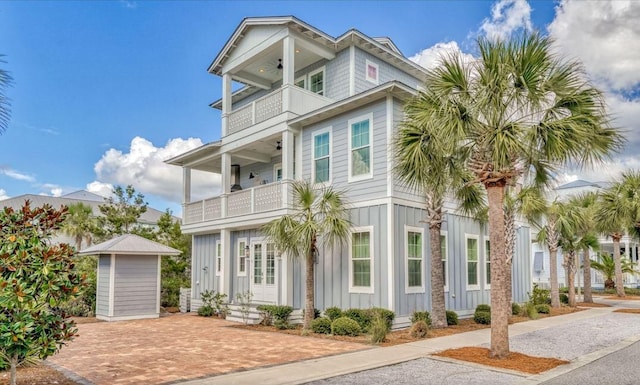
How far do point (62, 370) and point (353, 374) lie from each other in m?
5.22

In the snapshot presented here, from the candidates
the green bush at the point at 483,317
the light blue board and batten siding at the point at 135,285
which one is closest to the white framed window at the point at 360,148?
the green bush at the point at 483,317

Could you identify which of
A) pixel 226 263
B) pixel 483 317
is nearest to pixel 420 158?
pixel 483 317

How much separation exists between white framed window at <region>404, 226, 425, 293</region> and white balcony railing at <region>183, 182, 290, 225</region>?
4.23 m

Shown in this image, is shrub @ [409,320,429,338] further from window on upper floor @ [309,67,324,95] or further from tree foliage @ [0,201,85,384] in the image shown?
window on upper floor @ [309,67,324,95]

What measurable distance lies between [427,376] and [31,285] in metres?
6.07

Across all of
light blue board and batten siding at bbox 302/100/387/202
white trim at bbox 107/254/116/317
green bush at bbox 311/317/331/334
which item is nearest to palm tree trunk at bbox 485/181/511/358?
light blue board and batten siding at bbox 302/100/387/202

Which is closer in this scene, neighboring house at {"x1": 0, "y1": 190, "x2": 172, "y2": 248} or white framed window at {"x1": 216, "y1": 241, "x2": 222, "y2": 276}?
white framed window at {"x1": 216, "y1": 241, "x2": 222, "y2": 276}

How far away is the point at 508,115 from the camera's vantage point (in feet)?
29.9

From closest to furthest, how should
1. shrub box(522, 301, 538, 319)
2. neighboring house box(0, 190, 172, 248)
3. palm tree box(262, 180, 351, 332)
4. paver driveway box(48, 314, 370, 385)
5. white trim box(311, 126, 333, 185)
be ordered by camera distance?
paver driveway box(48, 314, 370, 385) → palm tree box(262, 180, 351, 332) → white trim box(311, 126, 333, 185) → shrub box(522, 301, 538, 319) → neighboring house box(0, 190, 172, 248)

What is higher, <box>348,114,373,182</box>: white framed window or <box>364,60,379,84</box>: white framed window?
<box>364,60,379,84</box>: white framed window

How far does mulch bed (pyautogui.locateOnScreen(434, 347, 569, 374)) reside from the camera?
834 centimetres

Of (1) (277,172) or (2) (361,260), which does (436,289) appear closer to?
(2) (361,260)

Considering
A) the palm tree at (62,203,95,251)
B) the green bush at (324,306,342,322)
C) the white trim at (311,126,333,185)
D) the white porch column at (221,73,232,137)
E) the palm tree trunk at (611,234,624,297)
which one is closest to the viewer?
the green bush at (324,306,342,322)

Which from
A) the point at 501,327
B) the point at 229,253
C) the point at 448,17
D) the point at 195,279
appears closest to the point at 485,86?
the point at 501,327
